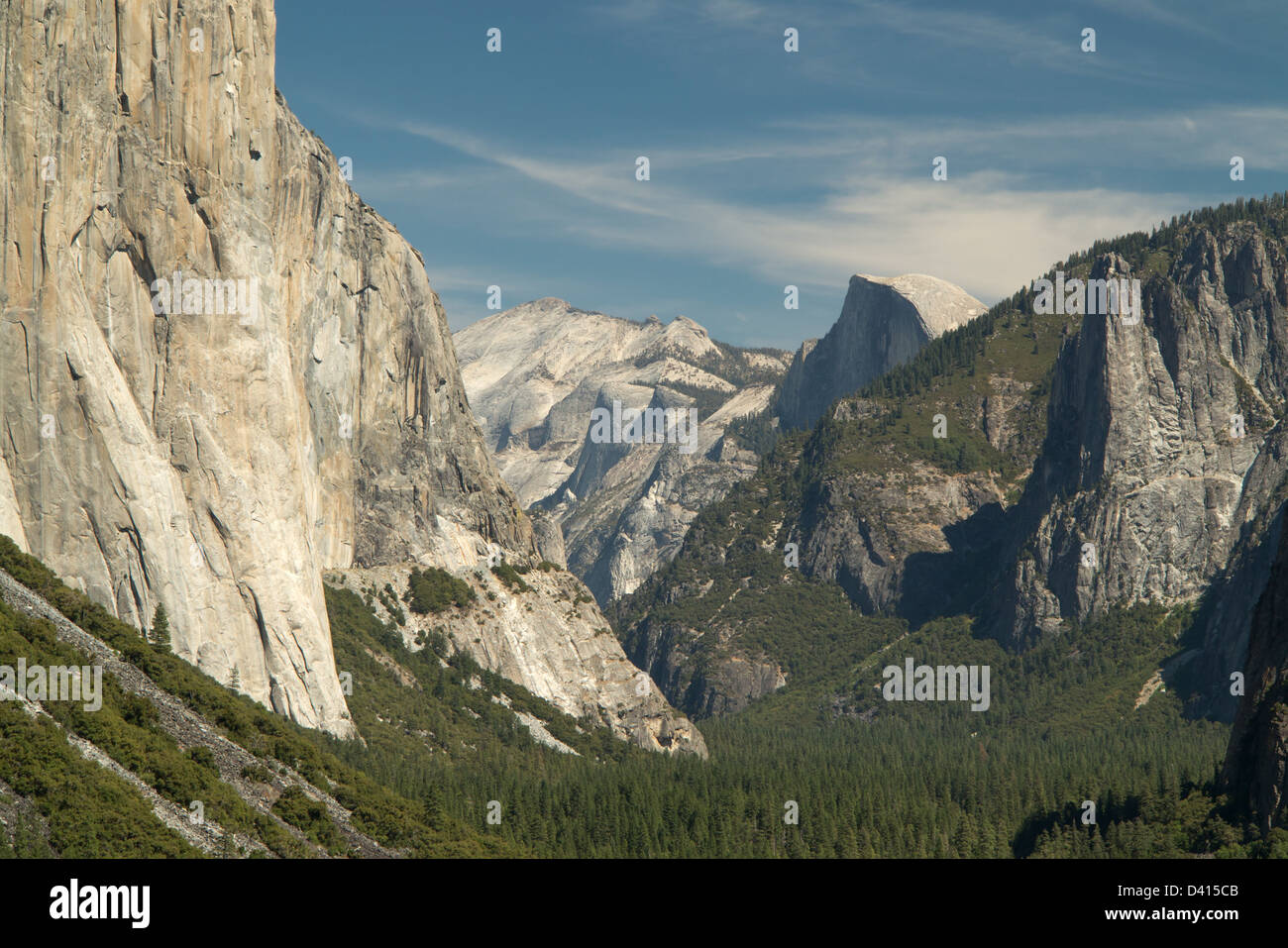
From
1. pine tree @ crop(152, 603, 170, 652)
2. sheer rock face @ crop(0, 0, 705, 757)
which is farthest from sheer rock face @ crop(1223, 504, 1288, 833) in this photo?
pine tree @ crop(152, 603, 170, 652)

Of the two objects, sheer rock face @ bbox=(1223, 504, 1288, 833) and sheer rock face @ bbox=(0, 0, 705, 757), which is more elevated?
sheer rock face @ bbox=(0, 0, 705, 757)

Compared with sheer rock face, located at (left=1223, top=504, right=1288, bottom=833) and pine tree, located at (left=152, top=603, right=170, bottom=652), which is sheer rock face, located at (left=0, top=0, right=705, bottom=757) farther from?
sheer rock face, located at (left=1223, top=504, right=1288, bottom=833)

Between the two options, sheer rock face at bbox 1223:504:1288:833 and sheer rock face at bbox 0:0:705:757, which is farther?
sheer rock face at bbox 1223:504:1288:833

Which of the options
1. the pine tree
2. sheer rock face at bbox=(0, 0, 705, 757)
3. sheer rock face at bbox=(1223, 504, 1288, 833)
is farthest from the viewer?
sheer rock face at bbox=(1223, 504, 1288, 833)
